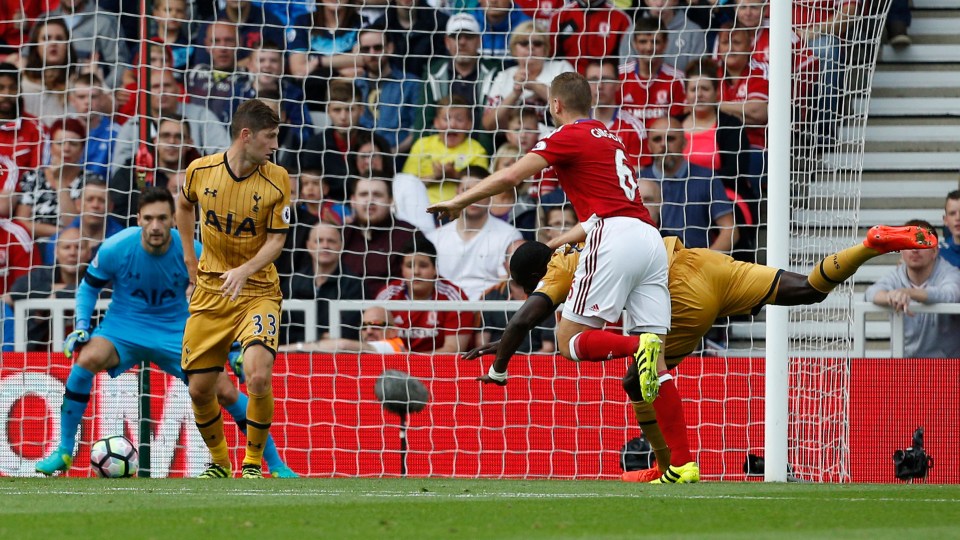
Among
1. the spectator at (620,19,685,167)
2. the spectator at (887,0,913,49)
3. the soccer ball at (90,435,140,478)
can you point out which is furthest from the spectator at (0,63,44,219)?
the spectator at (887,0,913,49)

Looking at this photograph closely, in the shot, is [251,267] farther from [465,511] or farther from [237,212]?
[465,511]

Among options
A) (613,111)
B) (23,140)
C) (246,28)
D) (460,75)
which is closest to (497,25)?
(460,75)

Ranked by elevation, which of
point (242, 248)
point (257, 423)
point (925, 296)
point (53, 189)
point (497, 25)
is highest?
point (497, 25)

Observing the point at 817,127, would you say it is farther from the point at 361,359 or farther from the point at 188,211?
the point at 188,211

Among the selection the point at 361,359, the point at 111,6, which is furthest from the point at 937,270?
the point at 111,6

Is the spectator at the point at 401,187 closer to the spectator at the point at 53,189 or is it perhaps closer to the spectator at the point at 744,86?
the spectator at the point at 53,189

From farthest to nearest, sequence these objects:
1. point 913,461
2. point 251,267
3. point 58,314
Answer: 1. point 58,314
2. point 913,461
3. point 251,267

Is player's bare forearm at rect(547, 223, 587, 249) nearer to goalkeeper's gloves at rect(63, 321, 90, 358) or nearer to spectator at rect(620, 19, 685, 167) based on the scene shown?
goalkeeper's gloves at rect(63, 321, 90, 358)

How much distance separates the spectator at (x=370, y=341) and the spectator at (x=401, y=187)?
48.8 inches

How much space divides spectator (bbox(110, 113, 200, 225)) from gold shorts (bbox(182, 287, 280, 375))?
7.31 ft

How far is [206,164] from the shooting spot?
26.3ft

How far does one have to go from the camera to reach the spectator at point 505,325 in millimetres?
10492

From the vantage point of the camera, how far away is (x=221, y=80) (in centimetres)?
1177

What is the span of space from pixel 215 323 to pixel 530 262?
5.79 feet
